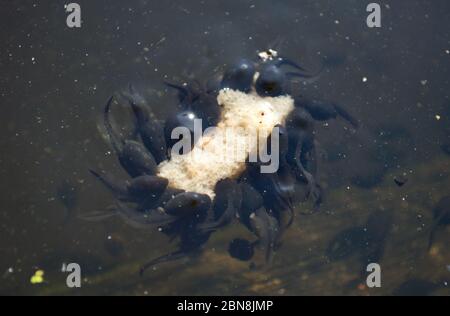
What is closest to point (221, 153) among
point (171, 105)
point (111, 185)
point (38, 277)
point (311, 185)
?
point (171, 105)

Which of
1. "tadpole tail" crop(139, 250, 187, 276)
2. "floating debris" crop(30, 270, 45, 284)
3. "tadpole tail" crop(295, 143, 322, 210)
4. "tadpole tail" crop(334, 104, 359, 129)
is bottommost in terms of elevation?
"floating debris" crop(30, 270, 45, 284)

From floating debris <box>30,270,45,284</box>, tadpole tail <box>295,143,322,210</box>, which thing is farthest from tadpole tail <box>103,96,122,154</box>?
tadpole tail <box>295,143,322,210</box>

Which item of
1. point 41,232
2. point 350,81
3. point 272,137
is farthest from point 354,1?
point 41,232

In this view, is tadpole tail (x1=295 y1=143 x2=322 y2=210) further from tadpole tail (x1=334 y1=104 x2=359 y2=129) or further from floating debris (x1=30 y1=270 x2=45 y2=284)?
floating debris (x1=30 y1=270 x2=45 y2=284)

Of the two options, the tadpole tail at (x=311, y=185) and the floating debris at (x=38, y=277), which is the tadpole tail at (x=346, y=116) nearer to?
the tadpole tail at (x=311, y=185)

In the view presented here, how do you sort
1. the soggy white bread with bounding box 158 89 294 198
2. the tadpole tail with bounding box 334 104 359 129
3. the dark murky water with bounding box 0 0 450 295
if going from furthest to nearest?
the tadpole tail with bounding box 334 104 359 129, the dark murky water with bounding box 0 0 450 295, the soggy white bread with bounding box 158 89 294 198

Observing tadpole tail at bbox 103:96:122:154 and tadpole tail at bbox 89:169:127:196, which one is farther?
tadpole tail at bbox 103:96:122:154

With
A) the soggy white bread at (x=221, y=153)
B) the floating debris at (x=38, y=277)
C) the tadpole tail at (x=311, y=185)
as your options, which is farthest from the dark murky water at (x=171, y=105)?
the soggy white bread at (x=221, y=153)
